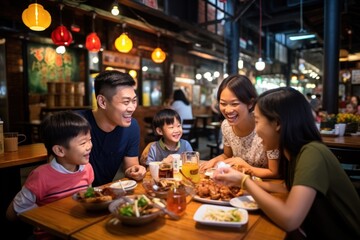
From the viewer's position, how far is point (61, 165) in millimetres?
2078

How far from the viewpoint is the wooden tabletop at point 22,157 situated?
2.83 meters

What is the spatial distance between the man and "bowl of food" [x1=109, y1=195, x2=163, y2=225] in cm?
66

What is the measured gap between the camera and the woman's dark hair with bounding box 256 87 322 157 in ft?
5.37

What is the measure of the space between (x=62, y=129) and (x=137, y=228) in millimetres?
A: 1014

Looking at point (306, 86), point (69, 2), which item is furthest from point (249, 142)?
point (306, 86)

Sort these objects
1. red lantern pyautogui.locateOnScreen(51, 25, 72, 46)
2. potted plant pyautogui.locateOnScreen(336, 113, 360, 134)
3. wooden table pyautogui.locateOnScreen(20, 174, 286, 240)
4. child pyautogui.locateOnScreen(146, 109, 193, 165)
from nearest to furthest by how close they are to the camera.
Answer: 1. wooden table pyautogui.locateOnScreen(20, 174, 286, 240)
2. child pyautogui.locateOnScreen(146, 109, 193, 165)
3. potted plant pyautogui.locateOnScreen(336, 113, 360, 134)
4. red lantern pyautogui.locateOnScreen(51, 25, 72, 46)

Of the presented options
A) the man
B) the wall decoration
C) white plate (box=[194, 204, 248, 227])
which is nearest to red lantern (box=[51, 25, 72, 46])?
the wall decoration

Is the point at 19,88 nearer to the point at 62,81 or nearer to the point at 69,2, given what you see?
the point at 62,81

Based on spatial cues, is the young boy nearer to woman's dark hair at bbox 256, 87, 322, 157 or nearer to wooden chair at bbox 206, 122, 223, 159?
woman's dark hair at bbox 256, 87, 322, 157

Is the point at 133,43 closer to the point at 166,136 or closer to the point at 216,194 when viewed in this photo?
the point at 166,136

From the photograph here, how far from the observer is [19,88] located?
759 cm

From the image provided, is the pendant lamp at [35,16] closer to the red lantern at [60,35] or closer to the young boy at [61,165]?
the red lantern at [60,35]

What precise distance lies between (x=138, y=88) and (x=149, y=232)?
→ 30.4ft

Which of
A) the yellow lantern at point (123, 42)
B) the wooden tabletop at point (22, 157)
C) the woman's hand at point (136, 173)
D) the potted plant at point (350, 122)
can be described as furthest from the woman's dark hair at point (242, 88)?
the yellow lantern at point (123, 42)
